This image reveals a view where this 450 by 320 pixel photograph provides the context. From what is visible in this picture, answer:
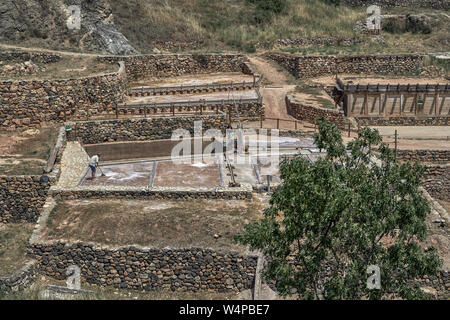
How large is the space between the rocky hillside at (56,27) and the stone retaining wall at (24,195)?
1529 centimetres

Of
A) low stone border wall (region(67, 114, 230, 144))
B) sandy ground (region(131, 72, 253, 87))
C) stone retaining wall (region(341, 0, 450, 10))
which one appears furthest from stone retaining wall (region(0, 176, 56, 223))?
stone retaining wall (region(341, 0, 450, 10))

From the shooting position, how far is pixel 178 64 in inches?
1362

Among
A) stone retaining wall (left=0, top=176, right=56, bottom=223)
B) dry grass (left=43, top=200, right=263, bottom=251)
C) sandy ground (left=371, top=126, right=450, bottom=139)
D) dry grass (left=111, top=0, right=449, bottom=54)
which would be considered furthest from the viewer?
dry grass (left=111, top=0, right=449, bottom=54)

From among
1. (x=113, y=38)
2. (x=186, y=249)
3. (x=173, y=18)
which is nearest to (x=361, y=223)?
(x=186, y=249)

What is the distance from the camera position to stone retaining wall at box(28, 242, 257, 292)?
14.2 metres

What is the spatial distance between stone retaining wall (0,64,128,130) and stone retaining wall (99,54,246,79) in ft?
18.6

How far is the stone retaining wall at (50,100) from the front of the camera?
954 inches

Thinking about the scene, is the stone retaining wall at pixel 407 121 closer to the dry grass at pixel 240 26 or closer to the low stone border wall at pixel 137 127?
the dry grass at pixel 240 26

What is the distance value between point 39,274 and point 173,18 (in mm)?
27771

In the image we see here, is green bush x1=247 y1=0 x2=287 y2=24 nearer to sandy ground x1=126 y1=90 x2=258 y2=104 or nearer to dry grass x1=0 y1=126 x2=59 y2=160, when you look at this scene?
sandy ground x1=126 y1=90 x2=258 y2=104

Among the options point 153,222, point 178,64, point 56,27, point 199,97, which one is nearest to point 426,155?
point 199,97

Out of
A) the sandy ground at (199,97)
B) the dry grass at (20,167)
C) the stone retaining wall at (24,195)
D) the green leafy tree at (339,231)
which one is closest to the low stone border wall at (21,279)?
the stone retaining wall at (24,195)

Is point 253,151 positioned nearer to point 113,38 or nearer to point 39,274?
point 39,274
